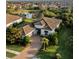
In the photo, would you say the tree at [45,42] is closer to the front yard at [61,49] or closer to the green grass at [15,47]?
the front yard at [61,49]

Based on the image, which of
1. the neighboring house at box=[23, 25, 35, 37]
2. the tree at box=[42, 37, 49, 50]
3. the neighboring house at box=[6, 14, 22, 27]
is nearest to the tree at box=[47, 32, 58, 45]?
the tree at box=[42, 37, 49, 50]

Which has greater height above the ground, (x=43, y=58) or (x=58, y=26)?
(x=58, y=26)

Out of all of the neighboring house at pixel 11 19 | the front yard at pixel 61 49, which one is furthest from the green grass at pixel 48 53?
the neighboring house at pixel 11 19

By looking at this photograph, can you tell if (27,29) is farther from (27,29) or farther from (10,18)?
(10,18)

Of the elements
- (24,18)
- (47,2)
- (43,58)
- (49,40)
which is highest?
(47,2)
